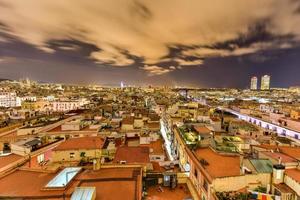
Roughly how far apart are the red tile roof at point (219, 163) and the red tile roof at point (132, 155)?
587 cm

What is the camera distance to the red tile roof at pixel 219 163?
16.2m

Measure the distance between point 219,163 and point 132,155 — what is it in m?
9.98

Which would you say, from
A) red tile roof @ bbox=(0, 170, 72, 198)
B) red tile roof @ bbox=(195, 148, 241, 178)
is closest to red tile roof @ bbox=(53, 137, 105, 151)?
red tile roof @ bbox=(0, 170, 72, 198)

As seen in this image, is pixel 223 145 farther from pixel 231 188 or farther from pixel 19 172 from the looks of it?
pixel 19 172

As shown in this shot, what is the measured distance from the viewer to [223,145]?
24.2m

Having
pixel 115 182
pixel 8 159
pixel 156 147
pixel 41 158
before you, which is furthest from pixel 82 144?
pixel 115 182

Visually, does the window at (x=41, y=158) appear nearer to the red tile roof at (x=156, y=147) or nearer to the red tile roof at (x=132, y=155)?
the red tile roof at (x=132, y=155)

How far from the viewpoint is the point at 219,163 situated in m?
18.3

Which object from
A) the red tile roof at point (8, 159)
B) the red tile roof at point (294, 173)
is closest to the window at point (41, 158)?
the red tile roof at point (8, 159)

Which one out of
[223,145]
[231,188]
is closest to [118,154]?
[223,145]

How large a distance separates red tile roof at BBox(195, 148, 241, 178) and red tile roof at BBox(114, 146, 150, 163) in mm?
5867

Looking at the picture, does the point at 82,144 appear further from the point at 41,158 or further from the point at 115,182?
the point at 115,182

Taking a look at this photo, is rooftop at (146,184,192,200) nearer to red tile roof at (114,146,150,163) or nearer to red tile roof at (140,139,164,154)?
red tile roof at (114,146,150,163)

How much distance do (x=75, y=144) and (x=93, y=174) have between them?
13.3 metres
